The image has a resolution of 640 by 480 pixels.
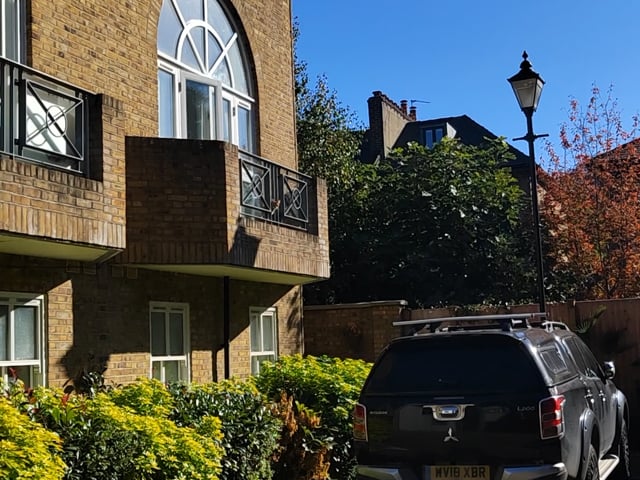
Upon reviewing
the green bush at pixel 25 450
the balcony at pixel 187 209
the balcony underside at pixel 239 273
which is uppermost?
the balcony at pixel 187 209

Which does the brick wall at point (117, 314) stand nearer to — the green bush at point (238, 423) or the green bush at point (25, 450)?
the green bush at point (238, 423)

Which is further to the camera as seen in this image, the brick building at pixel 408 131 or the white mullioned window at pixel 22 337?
the brick building at pixel 408 131

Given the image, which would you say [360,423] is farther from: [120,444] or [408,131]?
[408,131]

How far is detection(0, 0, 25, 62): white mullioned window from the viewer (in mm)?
8836

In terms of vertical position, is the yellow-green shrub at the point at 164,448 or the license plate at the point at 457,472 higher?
the yellow-green shrub at the point at 164,448

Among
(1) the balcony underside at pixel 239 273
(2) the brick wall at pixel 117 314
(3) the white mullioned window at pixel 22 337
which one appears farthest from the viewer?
(1) the balcony underside at pixel 239 273

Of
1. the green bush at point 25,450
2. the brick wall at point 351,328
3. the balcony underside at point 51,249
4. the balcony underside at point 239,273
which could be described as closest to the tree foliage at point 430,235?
the brick wall at point 351,328

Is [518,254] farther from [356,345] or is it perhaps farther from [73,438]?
[73,438]

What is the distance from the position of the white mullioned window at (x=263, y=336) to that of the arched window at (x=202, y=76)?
2.65 meters

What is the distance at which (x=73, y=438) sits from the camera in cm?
586

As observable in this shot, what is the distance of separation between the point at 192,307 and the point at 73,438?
5.86m

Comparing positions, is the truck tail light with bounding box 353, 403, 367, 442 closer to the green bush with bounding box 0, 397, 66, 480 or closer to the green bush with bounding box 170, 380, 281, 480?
the green bush with bounding box 170, 380, 281, 480

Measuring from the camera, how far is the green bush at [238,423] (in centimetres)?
752

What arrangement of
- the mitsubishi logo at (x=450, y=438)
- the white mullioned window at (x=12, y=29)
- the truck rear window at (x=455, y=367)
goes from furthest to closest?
the white mullioned window at (x=12, y=29) → the truck rear window at (x=455, y=367) → the mitsubishi logo at (x=450, y=438)
